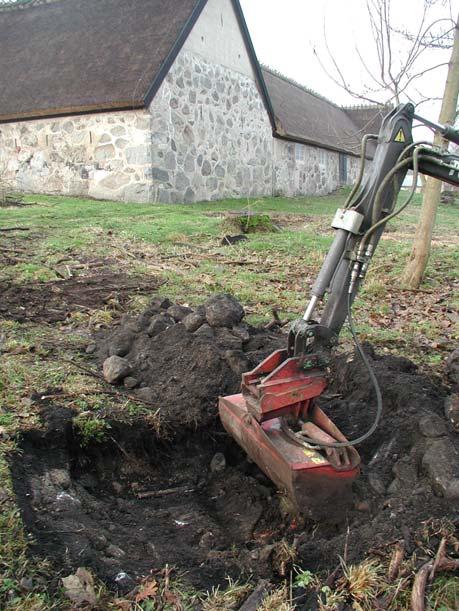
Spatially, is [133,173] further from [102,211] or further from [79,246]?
[79,246]

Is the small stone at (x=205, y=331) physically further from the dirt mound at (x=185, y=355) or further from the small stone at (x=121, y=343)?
the small stone at (x=121, y=343)

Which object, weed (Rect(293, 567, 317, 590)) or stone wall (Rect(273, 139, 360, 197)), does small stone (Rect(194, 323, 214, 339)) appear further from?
A: stone wall (Rect(273, 139, 360, 197))

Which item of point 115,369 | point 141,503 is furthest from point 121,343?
point 141,503

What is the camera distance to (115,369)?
427 cm

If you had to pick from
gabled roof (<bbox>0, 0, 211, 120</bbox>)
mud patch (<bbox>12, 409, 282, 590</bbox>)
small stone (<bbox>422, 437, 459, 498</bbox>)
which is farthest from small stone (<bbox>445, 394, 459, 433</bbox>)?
gabled roof (<bbox>0, 0, 211, 120</bbox>)

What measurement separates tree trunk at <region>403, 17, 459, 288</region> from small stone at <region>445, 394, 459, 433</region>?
3880 mm

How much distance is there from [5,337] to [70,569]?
9.90ft

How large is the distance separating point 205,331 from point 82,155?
12163mm

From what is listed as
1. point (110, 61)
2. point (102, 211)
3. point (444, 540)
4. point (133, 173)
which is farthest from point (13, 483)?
point (110, 61)

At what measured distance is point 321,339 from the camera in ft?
10.00

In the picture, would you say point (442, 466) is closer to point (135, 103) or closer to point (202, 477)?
point (202, 477)

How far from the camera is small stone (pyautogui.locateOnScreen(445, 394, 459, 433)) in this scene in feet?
11.3

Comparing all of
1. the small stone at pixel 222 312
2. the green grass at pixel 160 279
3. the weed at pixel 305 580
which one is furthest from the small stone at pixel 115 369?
the weed at pixel 305 580

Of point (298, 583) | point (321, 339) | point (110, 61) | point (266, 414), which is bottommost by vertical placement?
point (298, 583)
